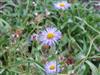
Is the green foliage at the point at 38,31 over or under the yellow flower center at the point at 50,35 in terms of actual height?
under

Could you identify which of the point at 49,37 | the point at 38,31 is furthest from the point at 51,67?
the point at 38,31

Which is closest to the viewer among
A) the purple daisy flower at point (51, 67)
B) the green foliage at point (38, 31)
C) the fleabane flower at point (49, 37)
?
the fleabane flower at point (49, 37)

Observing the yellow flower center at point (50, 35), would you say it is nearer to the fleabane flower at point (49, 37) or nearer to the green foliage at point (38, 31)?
the fleabane flower at point (49, 37)

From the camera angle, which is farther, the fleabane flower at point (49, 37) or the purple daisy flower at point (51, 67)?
the purple daisy flower at point (51, 67)

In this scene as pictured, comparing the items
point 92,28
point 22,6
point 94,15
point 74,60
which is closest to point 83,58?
point 74,60

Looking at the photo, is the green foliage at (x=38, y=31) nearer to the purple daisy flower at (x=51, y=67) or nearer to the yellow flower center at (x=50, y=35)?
the purple daisy flower at (x=51, y=67)

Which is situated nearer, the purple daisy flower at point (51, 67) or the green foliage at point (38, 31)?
the purple daisy flower at point (51, 67)

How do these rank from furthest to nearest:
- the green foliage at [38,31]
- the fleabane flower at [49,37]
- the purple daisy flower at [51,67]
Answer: the green foliage at [38,31]
the purple daisy flower at [51,67]
the fleabane flower at [49,37]

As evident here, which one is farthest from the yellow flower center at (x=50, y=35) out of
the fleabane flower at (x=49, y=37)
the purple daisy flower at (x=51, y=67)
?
the purple daisy flower at (x=51, y=67)

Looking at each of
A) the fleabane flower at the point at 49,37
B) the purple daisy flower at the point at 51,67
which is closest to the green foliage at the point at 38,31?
the purple daisy flower at the point at 51,67

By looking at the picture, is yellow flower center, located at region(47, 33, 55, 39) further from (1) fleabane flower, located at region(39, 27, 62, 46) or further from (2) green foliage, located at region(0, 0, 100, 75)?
(2) green foliage, located at region(0, 0, 100, 75)

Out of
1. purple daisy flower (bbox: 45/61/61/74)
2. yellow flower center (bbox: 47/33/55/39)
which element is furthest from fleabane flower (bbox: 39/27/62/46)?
purple daisy flower (bbox: 45/61/61/74)
